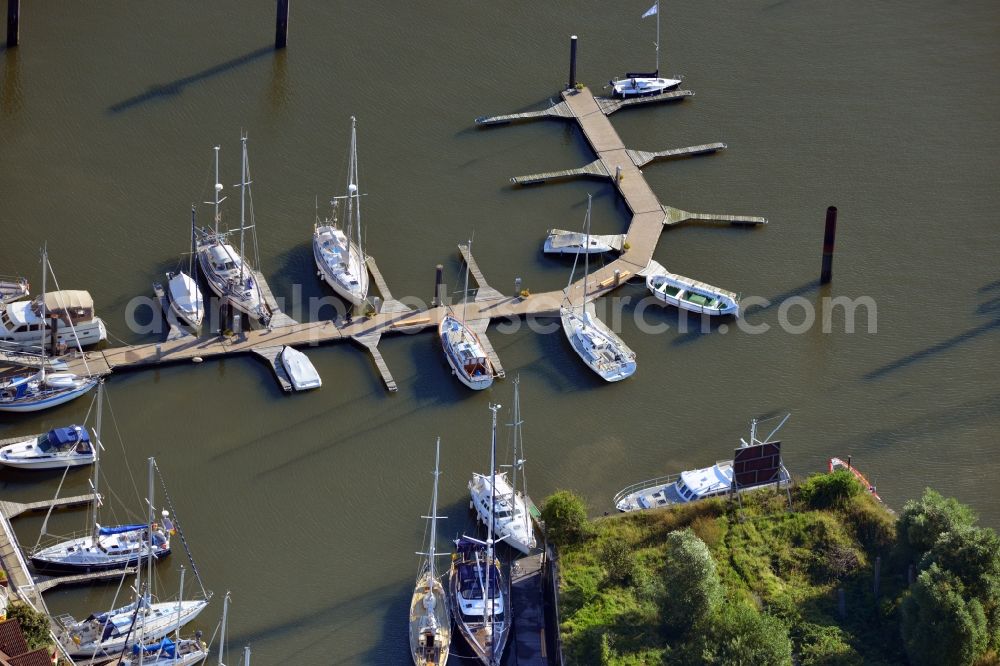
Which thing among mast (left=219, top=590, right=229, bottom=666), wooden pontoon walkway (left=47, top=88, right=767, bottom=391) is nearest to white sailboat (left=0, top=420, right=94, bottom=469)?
wooden pontoon walkway (left=47, top=88, right=767, bottom=391)

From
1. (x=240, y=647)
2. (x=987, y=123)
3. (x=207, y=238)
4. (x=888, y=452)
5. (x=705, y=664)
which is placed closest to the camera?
(x=705, y=664)

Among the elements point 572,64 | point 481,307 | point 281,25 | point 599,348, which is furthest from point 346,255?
point 281,25

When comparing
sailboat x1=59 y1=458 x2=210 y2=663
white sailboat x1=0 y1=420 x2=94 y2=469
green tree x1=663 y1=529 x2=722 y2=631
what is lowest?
sailboat x1=59 y1=458 x2=210 y2=663

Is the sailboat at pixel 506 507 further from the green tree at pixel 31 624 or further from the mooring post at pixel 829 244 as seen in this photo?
the mooring post at pixel 829 244

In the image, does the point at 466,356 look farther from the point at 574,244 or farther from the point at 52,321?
the point at 52,321

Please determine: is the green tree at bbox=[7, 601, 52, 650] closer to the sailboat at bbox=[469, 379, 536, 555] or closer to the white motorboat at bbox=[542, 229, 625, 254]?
the sailboat at bbox=[469, 379, 536, 555]

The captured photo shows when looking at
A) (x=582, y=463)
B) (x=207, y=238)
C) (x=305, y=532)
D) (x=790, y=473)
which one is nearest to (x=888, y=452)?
(x=790, y=473)

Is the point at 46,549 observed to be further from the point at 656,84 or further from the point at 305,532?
the point at 656,84
